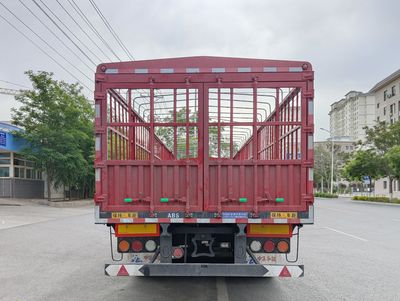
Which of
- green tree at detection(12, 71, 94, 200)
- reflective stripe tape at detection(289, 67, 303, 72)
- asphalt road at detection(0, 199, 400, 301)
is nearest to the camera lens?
reflective stripe tape at detection(289, 67, 303, 72)

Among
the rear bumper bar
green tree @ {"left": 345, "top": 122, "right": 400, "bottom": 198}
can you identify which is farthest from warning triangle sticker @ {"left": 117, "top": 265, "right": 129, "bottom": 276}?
green tree @ {"left": 345, "top": 122, "right": 400, "bottom": 198}

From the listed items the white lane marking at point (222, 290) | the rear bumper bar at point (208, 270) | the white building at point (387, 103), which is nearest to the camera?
the rear bumper bar at point (208, 270)

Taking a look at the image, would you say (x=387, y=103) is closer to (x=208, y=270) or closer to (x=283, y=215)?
(x=283, y=215)

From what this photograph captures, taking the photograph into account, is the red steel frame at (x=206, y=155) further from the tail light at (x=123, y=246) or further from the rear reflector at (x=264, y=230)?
the tail light at (x=123, y=246)

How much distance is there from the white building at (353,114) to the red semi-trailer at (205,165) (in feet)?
475

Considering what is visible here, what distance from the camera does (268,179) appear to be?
17.1 feet

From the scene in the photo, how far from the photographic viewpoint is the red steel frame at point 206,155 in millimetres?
5211

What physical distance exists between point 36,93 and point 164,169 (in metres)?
23.6

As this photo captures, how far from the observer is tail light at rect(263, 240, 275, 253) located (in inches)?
217

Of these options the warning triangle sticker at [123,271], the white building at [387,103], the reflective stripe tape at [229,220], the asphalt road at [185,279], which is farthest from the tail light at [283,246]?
the white building at [387,103]

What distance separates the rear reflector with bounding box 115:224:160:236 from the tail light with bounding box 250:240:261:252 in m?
1.25

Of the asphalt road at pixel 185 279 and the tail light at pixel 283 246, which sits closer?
the tail light at pixel 283 246

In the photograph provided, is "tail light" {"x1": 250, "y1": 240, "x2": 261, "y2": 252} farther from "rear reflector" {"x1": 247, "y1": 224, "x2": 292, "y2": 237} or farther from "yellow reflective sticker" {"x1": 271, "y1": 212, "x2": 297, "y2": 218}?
"yellow reflective sticker" {"x1": 271, "y1": 212, "x2": 297, "y2": 218}

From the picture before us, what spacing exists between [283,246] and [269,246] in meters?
0.18
